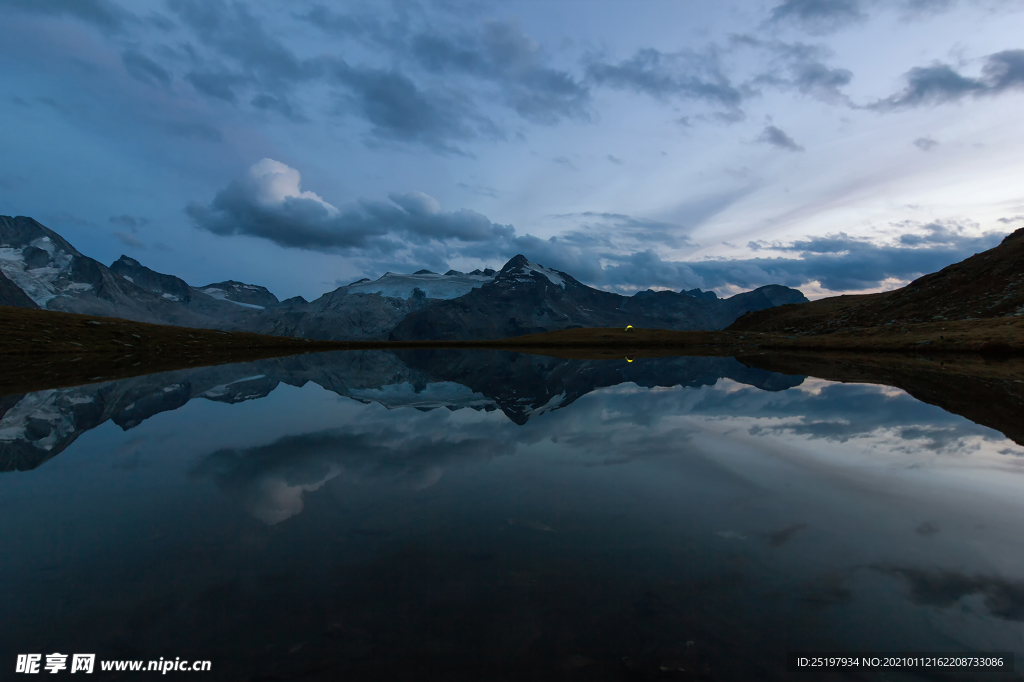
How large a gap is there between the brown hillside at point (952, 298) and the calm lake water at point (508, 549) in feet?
491

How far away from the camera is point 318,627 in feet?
22.2

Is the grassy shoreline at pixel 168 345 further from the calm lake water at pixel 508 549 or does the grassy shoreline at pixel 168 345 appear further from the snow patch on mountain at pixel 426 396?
the calm lake water at pixel 508 549

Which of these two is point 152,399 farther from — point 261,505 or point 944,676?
point 944,676

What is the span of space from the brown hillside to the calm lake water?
150m

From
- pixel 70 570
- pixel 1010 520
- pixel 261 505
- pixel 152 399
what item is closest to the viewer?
pixel 70 570

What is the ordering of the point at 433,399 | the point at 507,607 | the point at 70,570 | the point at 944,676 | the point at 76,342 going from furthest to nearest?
the point at 76,342 < the point at 433,399 < the point at 70,570 < the point at 507,607 < the point at 944,676

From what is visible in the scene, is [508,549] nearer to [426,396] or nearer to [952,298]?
[426,396]

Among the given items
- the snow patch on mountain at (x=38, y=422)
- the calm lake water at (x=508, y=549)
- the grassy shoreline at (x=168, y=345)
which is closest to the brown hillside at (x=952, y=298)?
the grassy shoreline at (x=168, y=345)

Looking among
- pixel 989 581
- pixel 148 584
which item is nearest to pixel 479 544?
pixel 148 584

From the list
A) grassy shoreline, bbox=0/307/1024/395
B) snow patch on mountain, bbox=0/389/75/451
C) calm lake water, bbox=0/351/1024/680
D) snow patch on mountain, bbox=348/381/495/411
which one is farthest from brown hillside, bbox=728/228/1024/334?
snow patch on mountain, bbox=0/389/75/451

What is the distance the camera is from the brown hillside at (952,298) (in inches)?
4904

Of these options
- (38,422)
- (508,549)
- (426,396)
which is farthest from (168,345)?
(508,549)

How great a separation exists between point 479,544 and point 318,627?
3566mm

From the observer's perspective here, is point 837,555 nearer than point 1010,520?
Yes
